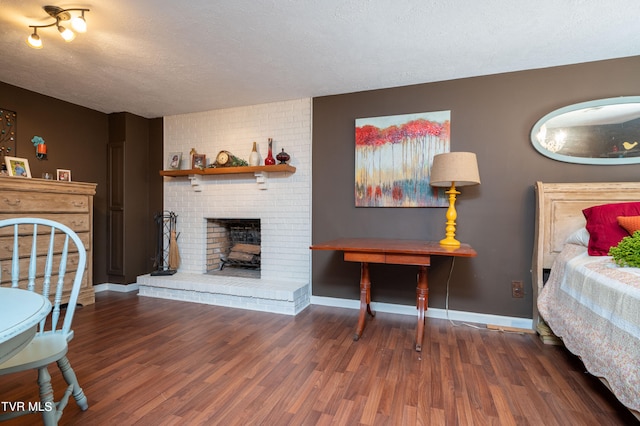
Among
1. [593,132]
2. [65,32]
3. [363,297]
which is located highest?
[65,32]

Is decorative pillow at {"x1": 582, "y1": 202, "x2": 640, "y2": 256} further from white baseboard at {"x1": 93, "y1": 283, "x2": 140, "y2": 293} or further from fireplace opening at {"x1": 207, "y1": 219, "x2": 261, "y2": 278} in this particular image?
white baseboard at {"x1": 93, "y1": 283, "x2": 140, "y2": 293}

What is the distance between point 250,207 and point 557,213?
3.01m

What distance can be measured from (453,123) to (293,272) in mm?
2267

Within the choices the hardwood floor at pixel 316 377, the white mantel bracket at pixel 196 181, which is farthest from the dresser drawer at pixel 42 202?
the hardwood floor at pixel 316 377

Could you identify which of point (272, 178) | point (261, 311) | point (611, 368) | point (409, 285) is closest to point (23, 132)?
point (272, 178)

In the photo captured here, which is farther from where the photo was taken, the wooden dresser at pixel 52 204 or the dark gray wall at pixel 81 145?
the dark gray wall at pixel 81 145

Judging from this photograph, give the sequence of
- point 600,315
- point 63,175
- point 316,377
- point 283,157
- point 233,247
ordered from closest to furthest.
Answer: point 600,315 → point 316,377 → point 283,157 → point 63,175 → point 233,247

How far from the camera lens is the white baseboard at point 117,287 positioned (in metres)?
3.80

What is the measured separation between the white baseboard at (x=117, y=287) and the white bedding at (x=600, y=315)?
14.2ft

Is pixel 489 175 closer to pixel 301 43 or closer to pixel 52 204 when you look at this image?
pixel 301 43

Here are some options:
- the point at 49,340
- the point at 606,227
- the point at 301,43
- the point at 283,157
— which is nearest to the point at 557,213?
the point at 606,227

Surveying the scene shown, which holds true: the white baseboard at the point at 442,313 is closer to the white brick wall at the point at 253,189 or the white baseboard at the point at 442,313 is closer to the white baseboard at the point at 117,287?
the white brick wall at the point at 253,189

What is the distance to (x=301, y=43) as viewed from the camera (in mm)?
2244

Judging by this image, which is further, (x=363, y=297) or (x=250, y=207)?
(x=250, y=207)
